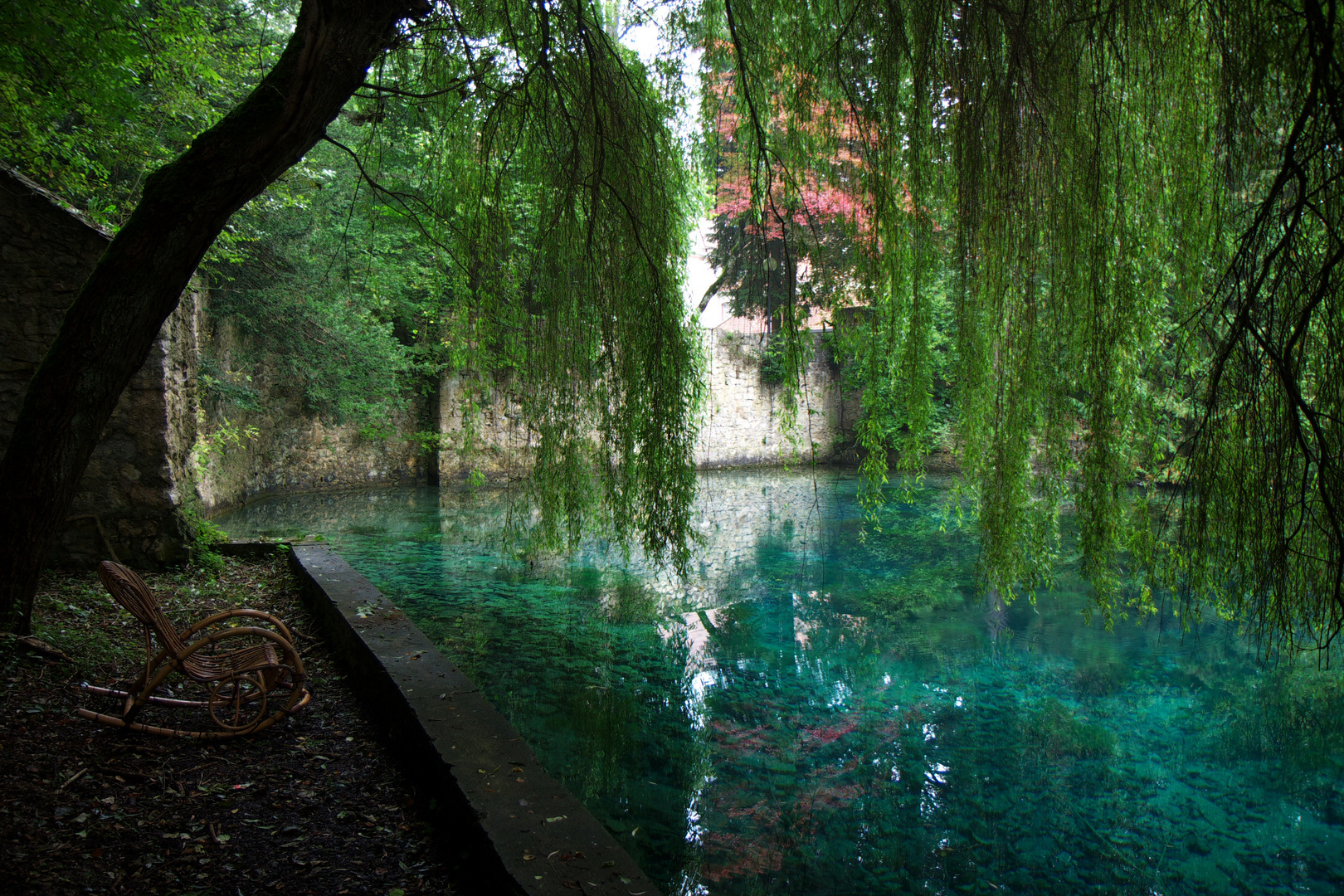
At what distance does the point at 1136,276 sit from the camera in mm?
2113

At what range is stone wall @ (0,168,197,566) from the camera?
4.28m

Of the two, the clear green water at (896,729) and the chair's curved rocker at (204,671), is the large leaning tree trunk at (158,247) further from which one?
the clear green water at (896,729)

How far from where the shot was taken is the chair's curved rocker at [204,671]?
2.60 meters

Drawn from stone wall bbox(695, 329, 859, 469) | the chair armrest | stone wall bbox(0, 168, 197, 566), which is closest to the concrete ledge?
the chair armrest

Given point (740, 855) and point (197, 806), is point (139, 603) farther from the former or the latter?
point (740, 855)

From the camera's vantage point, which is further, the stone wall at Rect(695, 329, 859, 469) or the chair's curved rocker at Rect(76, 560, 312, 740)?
the stone wall at Rect(695, 329, 859, 469)

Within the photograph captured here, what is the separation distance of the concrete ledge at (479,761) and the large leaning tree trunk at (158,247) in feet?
4.23

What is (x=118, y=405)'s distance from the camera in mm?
4570

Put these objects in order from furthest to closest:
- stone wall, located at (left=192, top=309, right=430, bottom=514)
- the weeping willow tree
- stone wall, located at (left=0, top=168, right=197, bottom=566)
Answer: stone wall, located at (left=192, top=309, right=430, bottom=514), stone wall, located at (left=0, top=168, right=197, bottom=566), the weeping willow tree

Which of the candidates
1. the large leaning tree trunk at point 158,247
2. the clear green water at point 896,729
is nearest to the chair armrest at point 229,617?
the large leaning tree trunk at point 158,247

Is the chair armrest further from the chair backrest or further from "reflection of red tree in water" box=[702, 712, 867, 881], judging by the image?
"reflection of red tree in water" box=[702, 712, 867, 881]

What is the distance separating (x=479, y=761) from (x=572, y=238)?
2.01m

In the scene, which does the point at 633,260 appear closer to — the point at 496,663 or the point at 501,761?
the point at 501,761

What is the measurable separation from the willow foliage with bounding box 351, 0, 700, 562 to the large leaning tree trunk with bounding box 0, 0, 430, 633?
27 centimetres
